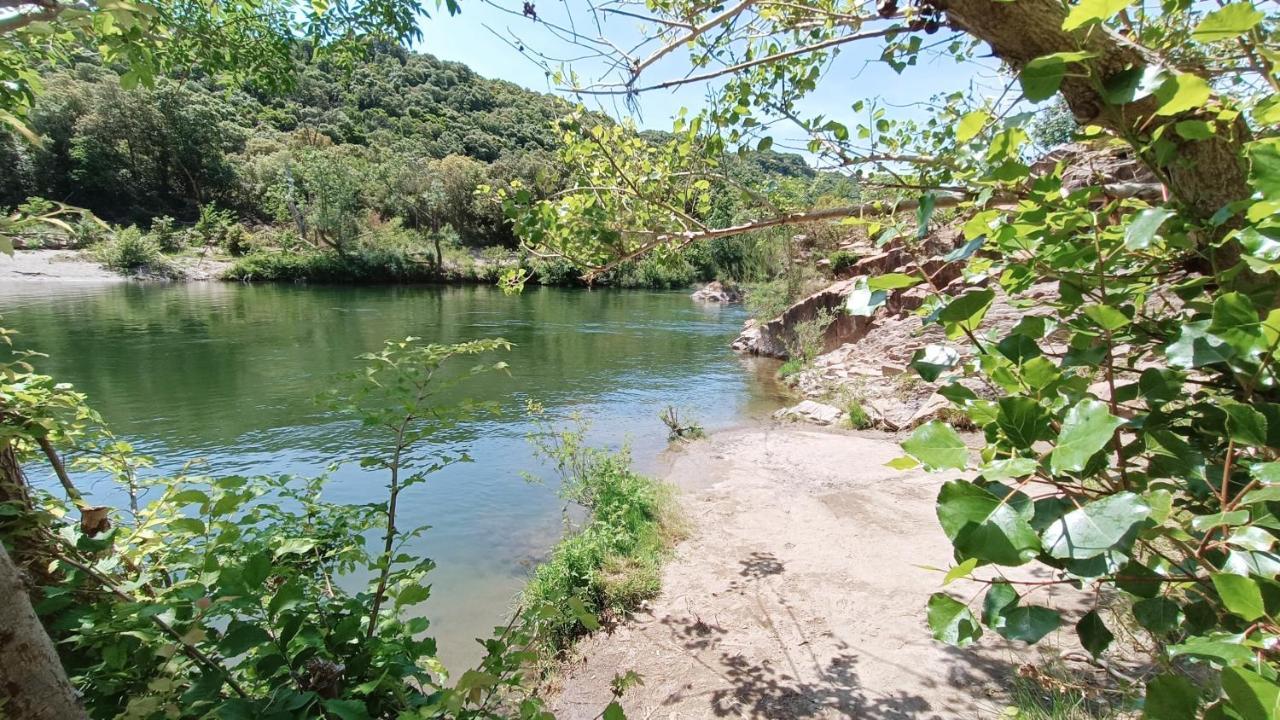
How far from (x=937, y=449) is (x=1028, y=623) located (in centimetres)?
26

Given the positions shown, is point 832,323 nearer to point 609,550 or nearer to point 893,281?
point 609,550

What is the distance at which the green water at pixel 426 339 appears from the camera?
6.56 metres

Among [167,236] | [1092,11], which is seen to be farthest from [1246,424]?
[167,236]

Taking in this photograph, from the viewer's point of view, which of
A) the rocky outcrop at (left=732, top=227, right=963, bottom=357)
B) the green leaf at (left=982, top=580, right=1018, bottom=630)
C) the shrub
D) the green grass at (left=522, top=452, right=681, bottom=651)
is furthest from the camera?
the rocky outcrop at (left=732, top=227, right=963, bottom=357)

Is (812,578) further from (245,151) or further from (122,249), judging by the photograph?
(245,151)

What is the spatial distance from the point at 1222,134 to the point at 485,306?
31577 millimetres

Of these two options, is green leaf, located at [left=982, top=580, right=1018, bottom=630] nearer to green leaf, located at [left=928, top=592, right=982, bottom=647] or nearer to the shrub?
green leaf, located at [left=928, top=592, right=982, bottom=647]

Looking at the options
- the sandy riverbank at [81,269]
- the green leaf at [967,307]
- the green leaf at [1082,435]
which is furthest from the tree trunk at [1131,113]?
the sandy riverbank at [81,269]

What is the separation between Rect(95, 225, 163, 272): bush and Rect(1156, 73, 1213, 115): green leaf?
4743 centimetres

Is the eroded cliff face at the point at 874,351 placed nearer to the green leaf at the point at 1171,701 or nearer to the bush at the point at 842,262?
the bush at the point at 842,262

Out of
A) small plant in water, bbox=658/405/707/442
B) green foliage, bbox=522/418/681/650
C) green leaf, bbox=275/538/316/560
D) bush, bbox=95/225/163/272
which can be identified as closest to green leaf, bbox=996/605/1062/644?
green leaf, bbox=275/538/316/560

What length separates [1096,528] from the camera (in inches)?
24.3

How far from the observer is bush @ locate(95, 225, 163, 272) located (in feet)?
117

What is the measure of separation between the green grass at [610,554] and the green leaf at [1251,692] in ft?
10.4
